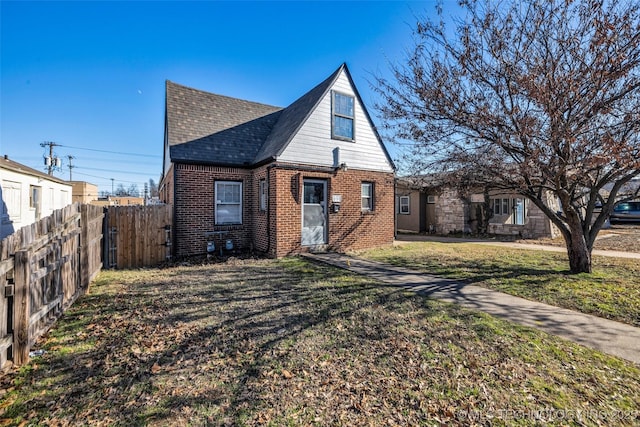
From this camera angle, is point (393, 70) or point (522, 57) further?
point (393, 70)

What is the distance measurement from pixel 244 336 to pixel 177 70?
1370 cm

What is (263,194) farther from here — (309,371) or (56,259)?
(309,371)

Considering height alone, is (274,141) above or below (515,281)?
above

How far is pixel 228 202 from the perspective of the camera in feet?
35.5

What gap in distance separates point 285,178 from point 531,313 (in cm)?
732

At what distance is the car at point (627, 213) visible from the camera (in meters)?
21.0

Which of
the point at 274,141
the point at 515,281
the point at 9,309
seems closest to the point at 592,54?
the point at 515,281

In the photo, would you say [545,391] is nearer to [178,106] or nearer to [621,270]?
[621,270]

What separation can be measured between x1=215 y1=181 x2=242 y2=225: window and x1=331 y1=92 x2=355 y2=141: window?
4168 millimetres

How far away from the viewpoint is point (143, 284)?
6719 mm

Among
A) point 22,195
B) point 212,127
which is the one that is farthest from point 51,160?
point 212,127

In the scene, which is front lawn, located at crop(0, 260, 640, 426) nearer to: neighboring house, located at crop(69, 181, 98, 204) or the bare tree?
the bare tree

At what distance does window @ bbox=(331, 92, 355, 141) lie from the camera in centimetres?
1079

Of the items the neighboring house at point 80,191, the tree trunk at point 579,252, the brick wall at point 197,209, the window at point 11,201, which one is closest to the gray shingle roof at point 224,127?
the brick wall at point 197,209
